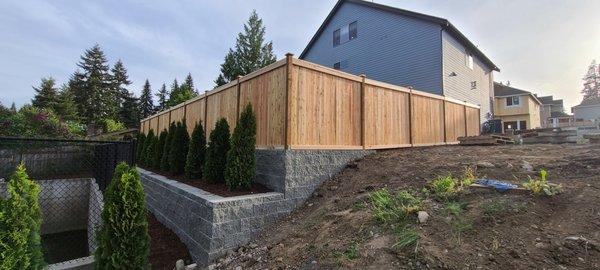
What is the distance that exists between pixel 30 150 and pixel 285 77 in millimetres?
10777

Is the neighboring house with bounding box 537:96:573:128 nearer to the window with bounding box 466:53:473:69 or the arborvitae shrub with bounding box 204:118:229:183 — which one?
the window with bounding box 466:53:473:69

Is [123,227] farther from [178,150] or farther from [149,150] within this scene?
[149,150]

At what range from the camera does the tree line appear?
2991 centimetres

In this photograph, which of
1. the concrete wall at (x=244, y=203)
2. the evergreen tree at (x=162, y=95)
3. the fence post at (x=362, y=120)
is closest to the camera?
the concrete wall at (x=244, y=203)

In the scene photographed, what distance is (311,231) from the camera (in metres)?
4.00

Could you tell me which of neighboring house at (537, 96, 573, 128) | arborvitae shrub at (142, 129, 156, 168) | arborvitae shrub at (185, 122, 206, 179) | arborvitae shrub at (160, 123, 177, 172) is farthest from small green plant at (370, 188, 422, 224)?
neighboring house at (537, 96, 573, 128)

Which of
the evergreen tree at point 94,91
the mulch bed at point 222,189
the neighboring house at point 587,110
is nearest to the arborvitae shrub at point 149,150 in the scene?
the mulch bed at point 222,189

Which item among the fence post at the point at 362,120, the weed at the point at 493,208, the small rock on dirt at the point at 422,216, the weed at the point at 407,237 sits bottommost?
the weed at the point at 407,237

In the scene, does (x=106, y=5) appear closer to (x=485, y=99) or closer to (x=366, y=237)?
(x=366, y=237)

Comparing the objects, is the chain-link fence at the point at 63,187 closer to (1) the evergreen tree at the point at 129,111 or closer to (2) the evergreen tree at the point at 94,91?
(2) the evergreen tree at the point at 94,91

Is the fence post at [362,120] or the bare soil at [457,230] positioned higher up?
the fence post at [362,120]

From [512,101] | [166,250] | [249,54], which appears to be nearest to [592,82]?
[512,101]

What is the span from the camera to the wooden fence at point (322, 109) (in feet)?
17.0

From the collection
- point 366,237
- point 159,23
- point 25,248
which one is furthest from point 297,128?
point 159,23
